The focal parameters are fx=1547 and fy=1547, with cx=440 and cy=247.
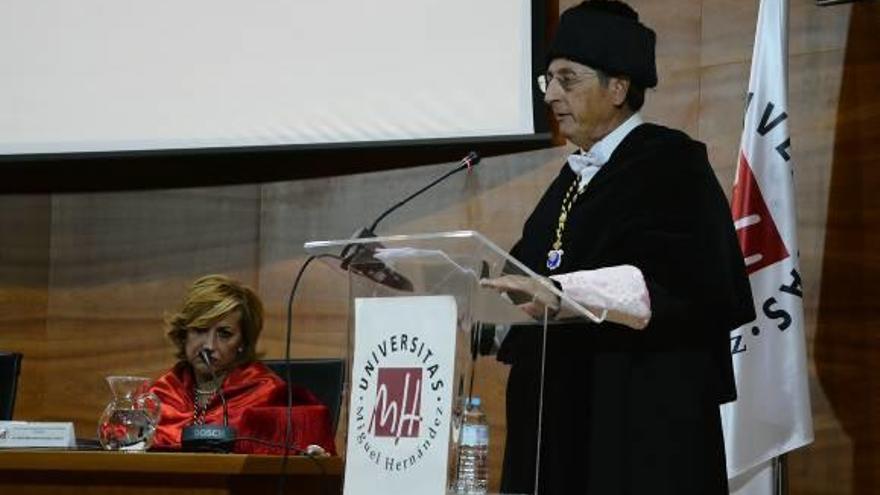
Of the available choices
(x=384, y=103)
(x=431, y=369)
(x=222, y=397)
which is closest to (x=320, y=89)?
(x=384, y=103)

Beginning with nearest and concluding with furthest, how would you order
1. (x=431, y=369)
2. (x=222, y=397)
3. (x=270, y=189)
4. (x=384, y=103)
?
1. (x=431, y=369)
2. (x=222, y=397)
3. (x=384, y=103)
4. (x=270, y=189)

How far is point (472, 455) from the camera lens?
2.49 metres

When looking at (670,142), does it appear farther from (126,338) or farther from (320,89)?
(126,338)

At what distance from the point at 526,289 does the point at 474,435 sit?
0.25m

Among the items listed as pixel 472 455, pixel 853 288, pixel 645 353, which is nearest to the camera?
pixel 472 455

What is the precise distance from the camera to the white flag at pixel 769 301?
3.76m

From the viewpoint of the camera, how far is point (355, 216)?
16.9 feet

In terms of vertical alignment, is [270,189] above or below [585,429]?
above

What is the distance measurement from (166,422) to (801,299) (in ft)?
5.41

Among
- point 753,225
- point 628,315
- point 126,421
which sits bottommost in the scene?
point 126,421

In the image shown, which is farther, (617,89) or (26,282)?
(26,282)

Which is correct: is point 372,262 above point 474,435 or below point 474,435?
above

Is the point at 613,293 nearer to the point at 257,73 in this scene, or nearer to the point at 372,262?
the point at 372,262

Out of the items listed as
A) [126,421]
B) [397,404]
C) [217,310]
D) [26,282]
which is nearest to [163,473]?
[126,421]
